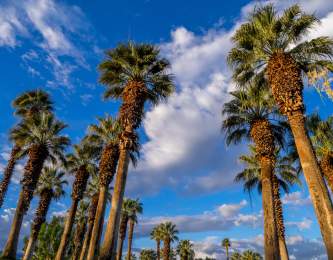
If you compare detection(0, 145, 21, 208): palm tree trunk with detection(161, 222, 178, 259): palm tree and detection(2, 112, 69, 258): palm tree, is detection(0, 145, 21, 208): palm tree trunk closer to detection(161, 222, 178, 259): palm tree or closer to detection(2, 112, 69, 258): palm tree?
detection(2, 112, 69, 258): palm tree

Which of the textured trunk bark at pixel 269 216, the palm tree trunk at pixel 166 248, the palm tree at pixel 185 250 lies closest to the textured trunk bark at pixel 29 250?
the textured trunk bark at pixel 269 216

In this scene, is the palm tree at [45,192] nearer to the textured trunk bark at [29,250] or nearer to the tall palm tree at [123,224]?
the textured trunk bark at [29,250]

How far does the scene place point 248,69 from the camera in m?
17.0

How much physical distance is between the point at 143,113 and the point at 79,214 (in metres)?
38.2

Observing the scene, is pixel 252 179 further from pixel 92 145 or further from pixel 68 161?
pixel 68 161

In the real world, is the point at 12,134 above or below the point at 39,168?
above

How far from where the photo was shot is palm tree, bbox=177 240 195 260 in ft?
259

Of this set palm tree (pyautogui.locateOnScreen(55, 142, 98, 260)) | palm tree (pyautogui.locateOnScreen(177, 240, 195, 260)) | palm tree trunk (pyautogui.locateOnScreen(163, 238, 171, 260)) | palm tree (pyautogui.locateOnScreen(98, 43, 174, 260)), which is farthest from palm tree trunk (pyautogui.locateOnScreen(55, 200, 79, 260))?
palm tree (pyautogui.locateOnScreen(177, 240, 195, 260))

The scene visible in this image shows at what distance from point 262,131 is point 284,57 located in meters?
5.17

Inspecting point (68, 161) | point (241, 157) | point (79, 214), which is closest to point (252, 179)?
point (241, 157)

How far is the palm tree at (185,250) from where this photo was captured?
7907cm

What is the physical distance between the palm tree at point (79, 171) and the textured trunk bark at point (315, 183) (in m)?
18.9

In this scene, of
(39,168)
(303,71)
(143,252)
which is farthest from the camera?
(143,252)

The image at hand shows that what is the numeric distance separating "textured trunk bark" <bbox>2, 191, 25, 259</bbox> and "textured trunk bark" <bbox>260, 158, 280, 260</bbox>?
19.6 m
